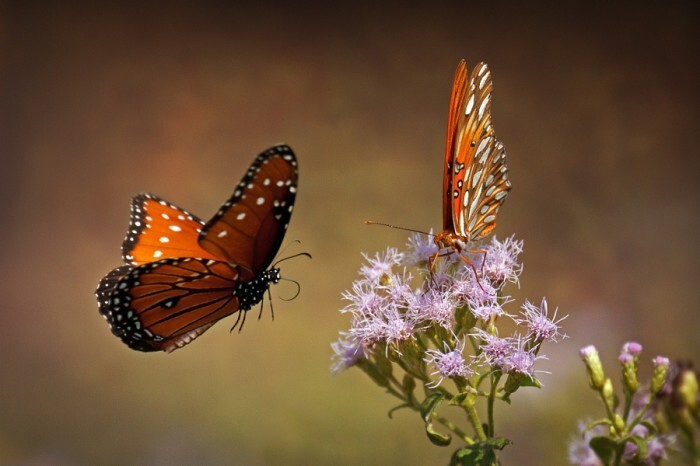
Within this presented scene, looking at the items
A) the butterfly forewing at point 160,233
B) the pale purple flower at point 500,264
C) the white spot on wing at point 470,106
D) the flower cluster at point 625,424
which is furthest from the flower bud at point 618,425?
the butterfly forewing at point 160,233

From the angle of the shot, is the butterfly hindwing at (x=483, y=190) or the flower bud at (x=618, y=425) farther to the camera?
the butterfly hindwing at (x=483, y=190)

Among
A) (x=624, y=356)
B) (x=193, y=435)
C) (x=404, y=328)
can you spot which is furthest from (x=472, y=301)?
(x=193, y=435)

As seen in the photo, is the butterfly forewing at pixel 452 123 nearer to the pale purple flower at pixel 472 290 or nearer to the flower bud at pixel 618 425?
the pale purple flower at pixel 472 290

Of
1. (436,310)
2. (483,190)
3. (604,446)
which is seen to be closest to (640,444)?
(604,446)

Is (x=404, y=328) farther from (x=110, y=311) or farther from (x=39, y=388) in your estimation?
(x=39, y=388)

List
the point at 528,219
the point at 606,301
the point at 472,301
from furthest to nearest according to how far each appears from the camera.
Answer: the point at 528,219, the point at 606,301, the point at 472,301

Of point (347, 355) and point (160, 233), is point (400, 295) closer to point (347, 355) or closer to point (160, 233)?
point (347, 355)
